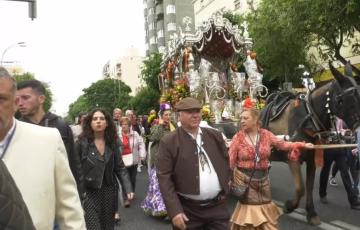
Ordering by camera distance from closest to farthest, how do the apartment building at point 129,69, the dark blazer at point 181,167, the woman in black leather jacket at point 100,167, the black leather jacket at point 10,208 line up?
the black leather jacket at point 10,208
the dark blazer at point 181,167
the woman in black leather jacket at point 100,167
the apartment building at point 129,69

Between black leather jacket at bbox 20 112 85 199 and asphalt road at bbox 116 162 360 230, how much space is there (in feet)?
10.8

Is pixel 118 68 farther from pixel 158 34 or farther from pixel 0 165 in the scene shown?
pixel 0 165

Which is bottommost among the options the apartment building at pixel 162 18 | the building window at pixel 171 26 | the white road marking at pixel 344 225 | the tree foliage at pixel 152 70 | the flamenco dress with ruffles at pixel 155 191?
the white road marking at pixel 344 225

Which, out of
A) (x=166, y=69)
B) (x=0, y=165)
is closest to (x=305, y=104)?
(x=0, y=165)

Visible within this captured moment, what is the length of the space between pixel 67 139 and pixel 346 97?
3.51 m

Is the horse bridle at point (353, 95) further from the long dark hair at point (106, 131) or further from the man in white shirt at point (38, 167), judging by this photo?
the man in white shirt at point (38, 167)

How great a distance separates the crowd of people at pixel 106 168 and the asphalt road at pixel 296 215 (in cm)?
171

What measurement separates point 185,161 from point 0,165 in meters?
2.53

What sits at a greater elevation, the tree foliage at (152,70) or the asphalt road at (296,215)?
the tree foliage at (152,70)

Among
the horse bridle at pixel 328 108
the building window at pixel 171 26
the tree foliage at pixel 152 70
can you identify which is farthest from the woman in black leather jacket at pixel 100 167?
the building window at pixel 171 26

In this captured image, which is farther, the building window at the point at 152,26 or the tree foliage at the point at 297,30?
the building window at the point at 152,26

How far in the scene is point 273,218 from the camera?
455 centimetres

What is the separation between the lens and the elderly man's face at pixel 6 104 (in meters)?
1.97

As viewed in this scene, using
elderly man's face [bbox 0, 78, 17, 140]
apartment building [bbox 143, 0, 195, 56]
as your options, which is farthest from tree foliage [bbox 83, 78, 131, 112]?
elderly man's face [bbox 0, 78, 17, 140]
